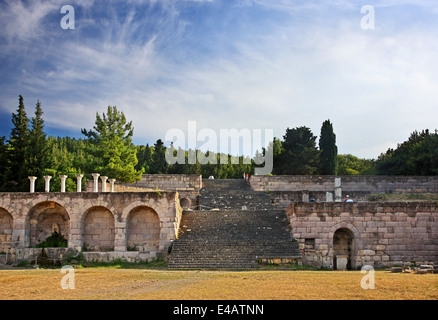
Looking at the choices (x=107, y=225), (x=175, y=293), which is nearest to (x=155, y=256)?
(x=107, y=225)

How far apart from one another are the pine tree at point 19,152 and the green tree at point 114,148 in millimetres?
4690

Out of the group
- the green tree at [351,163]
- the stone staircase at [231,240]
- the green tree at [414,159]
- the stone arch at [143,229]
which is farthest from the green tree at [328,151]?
the stone arch at [143,229]

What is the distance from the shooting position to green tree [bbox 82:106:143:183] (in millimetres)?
31516

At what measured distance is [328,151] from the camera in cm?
4297

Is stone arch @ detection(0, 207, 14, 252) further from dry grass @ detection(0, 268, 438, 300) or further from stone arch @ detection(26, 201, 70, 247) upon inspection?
dry grass @ detection(0, 268, 438, 300)

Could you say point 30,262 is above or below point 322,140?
below

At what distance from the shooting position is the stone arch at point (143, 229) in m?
21.8

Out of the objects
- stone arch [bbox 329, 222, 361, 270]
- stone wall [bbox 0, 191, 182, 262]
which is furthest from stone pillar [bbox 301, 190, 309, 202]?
stone wall [bbox 0, 191, 182, 262]

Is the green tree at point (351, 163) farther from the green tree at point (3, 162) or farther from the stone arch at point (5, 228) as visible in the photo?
the stone arch at point (5, 228)

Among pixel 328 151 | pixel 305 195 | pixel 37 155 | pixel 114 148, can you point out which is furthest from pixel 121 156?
pixel 328 151

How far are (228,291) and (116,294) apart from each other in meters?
2.93

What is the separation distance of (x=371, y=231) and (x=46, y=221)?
16.4 m

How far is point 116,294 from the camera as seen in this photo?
37.1ft
